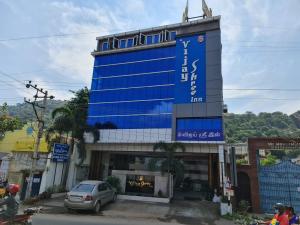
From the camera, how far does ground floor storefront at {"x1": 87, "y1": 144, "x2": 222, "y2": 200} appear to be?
77.9 feet

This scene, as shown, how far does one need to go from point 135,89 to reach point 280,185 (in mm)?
17522

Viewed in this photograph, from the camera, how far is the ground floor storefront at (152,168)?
2373 cm

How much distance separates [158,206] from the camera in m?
19.6

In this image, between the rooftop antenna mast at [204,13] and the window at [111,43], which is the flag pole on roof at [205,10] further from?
the window at [111,43]

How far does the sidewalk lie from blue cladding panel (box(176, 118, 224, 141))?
257 inches

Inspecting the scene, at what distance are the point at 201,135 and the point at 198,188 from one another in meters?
14.1

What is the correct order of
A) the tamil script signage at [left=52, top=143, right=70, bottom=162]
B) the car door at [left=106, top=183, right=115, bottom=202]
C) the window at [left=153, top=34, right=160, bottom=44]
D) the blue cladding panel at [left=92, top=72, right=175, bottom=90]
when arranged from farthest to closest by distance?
the window at [left=153, top=34, right=160, bottom=44] → the blue cladding panel at [left=92, top=72, right=175, bottom=90] → the tamil script signage at [left=52, top=143, right=70, bottom=162] → the car door at [left=106, top=183, right=115, bottom=202]

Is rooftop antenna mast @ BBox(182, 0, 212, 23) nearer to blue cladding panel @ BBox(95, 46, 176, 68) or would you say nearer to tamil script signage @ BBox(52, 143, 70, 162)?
blue cladding panel @ BBox(95, 46, 176, 68)

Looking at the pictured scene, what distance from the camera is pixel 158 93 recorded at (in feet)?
93.1

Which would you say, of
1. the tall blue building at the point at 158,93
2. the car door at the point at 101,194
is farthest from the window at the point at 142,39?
the car door at the point at 101,194

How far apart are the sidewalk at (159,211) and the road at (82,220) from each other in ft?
3.01

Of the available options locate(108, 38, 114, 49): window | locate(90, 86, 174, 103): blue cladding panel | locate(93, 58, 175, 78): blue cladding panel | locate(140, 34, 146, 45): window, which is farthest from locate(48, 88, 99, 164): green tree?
locate(140, 34, 146, 45): window

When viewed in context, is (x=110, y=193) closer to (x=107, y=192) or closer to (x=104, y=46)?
(x=107, y=192)

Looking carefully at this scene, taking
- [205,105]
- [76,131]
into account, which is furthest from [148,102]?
[76,131]
